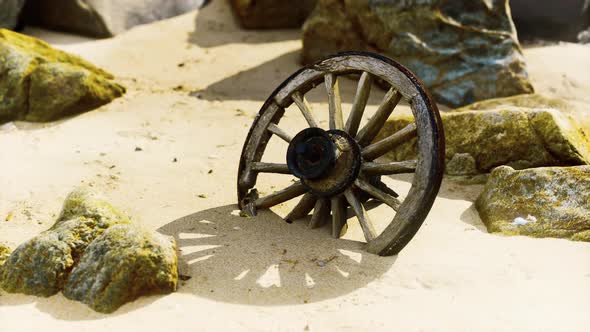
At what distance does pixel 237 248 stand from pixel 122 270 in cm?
76

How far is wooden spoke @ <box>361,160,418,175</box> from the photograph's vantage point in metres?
3.58

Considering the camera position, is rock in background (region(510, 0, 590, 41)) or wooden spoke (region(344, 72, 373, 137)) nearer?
wooden spoke (region(344, 72, 373, 137))

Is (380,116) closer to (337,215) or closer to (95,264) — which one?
(337,215)

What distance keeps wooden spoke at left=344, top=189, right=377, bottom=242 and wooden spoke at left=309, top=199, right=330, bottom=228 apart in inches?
8.9

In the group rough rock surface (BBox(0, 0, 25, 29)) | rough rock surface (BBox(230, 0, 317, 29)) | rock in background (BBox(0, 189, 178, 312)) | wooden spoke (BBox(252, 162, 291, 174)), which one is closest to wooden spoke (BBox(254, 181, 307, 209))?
wooden spoke (BBox(252, 162, 291, 174))

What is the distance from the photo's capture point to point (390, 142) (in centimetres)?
374

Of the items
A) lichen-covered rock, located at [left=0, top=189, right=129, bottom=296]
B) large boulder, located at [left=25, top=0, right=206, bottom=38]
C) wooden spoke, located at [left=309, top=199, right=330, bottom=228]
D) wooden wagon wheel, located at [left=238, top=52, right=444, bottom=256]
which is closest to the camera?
lichen-covered rock, located at [left=0, top=189, right=129, bottom=296]

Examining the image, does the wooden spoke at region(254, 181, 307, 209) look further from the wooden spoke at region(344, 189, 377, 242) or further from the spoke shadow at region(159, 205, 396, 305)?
the wooden spoke at region(344, 189, 377, 242)

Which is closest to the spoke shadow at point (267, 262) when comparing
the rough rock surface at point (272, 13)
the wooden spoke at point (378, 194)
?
the wooden spoke at point (378, 194)

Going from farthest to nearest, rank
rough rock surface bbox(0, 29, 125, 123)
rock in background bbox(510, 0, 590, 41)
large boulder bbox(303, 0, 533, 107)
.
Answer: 1. rock in background bbox(510, 0, 590, 41)
2. large boulder bbox(303, 0, 533, 107)
3. rough rock surface bbox(0, 29, 125, 123)

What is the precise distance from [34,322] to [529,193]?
3.08 m

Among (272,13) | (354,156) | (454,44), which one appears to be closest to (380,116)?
(354,156)

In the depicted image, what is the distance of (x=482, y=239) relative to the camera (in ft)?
12.7

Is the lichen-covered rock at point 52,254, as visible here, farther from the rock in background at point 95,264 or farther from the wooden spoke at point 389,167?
the wooden spoke at point 389,167
